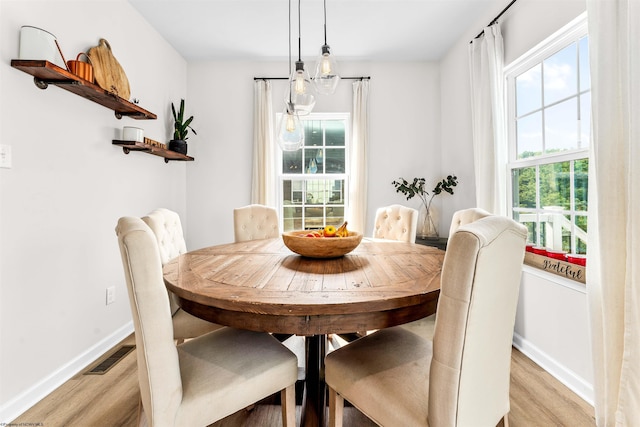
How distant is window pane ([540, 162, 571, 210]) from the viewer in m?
1.96

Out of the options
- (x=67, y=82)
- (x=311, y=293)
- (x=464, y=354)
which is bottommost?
(x=464, y=354)

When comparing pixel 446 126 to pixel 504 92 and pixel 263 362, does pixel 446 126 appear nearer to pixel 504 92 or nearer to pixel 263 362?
pixel 504 92

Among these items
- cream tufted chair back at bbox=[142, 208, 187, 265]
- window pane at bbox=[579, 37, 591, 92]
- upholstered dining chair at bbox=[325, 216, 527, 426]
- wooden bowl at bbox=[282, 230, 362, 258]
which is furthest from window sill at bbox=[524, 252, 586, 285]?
cream tufted chair back at bbox=[142, 208, 187, 265]

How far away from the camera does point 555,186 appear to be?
206 cm

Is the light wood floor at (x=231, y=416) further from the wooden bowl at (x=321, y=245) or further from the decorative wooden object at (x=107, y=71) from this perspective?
the decorative wooden object at (x=107, y=71)

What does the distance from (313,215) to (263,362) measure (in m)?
Result: 2.81

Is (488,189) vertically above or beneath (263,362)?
above

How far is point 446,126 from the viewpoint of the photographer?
142 inches

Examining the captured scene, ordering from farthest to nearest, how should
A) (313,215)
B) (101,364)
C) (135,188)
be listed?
(313,215)
(135,188)
(101,364)

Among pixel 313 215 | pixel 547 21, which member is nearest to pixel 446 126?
pixel 547 21

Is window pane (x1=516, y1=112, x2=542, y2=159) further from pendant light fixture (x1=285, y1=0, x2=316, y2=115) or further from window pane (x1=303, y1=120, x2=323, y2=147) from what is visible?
window pane (x1=303, y1=120, x2=323, y2=147)

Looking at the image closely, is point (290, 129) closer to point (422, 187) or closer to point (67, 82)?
point (67, 82)

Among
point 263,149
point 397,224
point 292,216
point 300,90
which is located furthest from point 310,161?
point 300,90

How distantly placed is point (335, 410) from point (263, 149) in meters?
3.01
